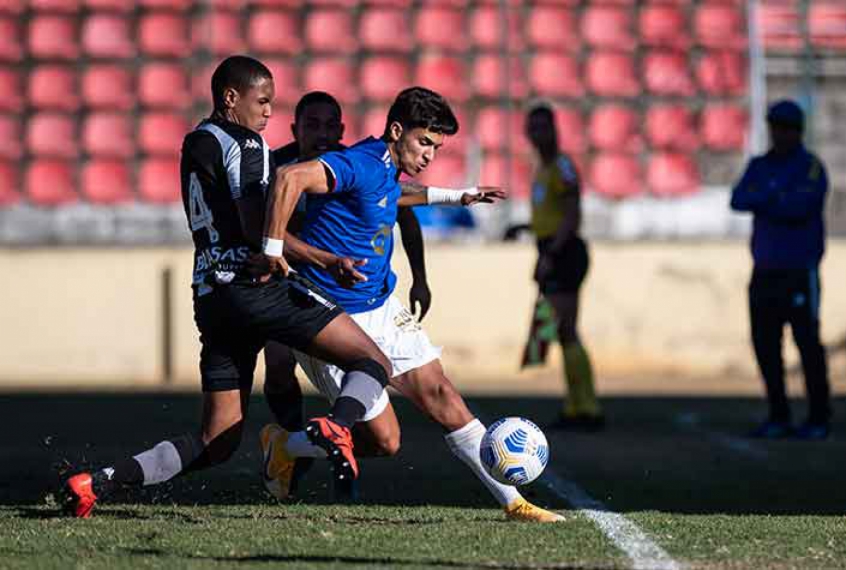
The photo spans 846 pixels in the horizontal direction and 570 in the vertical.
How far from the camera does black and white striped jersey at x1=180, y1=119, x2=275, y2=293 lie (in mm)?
6594

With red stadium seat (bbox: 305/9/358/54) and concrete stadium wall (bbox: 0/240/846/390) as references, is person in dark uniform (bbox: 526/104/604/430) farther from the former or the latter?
red stadium seat (bbox: 305/9/358/54)

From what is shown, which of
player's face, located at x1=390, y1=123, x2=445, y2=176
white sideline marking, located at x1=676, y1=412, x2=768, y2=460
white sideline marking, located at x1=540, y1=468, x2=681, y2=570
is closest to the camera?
white sideline marking, located at x1=540, y1=468, x2=681, y2=570

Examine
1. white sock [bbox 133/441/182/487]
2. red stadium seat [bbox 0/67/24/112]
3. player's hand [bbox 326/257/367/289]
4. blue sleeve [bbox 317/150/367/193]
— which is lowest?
white sock [bbox 133/441/182/487]

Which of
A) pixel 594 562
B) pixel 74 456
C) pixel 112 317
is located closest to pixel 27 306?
pixel 112 317

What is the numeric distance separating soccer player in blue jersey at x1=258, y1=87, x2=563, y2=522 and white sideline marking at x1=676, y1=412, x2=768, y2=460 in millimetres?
3381

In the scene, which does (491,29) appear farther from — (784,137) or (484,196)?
(484,196)

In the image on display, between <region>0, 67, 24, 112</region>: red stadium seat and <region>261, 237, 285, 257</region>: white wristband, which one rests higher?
<region>0, 67, 24, 112</region>: red stadium seat

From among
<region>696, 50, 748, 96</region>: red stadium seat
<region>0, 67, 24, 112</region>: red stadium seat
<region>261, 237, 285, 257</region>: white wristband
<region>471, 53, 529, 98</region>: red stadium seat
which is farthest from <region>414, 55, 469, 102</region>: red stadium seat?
<region>261, 237, 285, 257</region>: white wristband

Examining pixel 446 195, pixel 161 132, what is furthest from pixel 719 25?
pixel 446 195

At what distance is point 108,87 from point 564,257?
7374 millimetres

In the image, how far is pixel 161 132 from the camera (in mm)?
17234

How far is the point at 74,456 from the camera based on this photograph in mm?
9461

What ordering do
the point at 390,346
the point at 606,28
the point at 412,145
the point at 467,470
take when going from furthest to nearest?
the point at 606,28
the point at 467,470
the point at 390,346
the point at 412,145

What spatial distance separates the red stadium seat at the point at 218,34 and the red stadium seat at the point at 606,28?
358 cm
